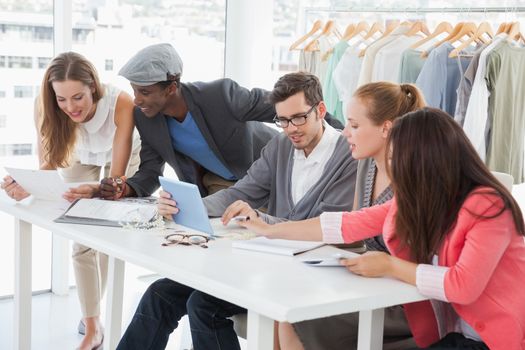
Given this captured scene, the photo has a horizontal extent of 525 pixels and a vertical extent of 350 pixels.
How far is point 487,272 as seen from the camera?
1.69 m

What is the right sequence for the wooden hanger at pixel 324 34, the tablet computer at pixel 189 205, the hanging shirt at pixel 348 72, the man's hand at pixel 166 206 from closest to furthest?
the tablet computer at pixel 189 205, the man's hand at pixel 166 206, the hanging shirt at pixel 348 72, the wooden hanger at pixel 324 34

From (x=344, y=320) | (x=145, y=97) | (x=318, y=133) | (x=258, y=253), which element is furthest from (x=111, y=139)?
(x=344, y=320)

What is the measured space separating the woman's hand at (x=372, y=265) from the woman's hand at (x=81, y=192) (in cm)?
118

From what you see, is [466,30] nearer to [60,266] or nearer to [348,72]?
[348,72]

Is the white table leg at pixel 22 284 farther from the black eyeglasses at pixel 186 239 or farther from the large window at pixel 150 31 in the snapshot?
the large window at pixel 150 31

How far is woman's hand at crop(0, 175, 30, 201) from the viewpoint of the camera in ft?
8.79

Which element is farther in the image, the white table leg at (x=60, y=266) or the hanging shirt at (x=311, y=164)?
the white table leg at (x=60, y=266)

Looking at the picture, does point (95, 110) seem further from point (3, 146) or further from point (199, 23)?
point (199, 23)

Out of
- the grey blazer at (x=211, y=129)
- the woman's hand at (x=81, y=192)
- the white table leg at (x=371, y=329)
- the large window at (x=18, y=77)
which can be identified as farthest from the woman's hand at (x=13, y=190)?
the white table leg at (x=371, y=329)

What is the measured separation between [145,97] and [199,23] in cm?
167

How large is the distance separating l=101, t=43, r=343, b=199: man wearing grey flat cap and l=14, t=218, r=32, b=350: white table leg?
1.19ft

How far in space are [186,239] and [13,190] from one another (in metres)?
0.84

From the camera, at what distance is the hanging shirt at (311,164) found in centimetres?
251

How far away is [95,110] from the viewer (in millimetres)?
3020
